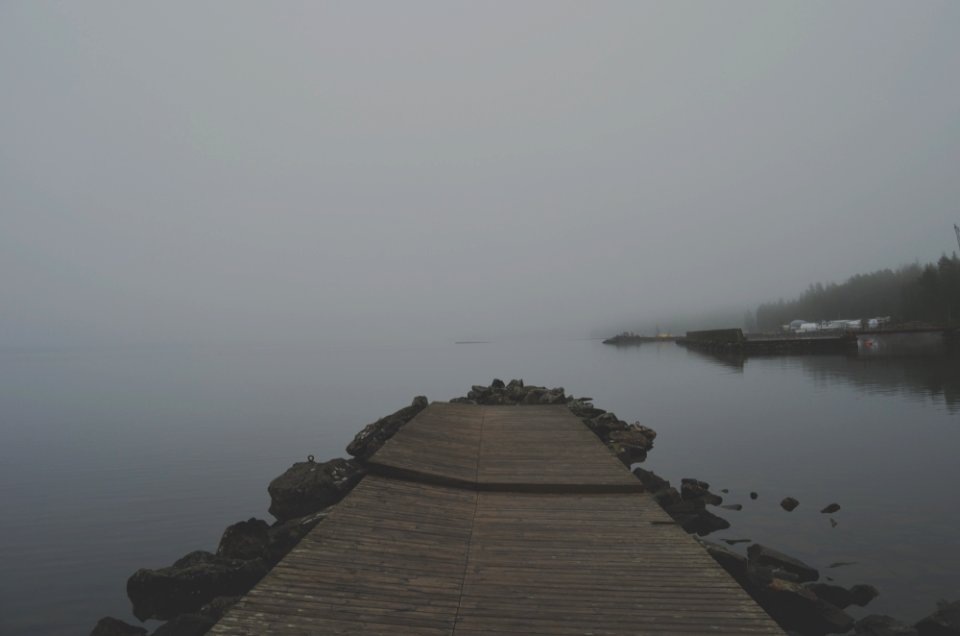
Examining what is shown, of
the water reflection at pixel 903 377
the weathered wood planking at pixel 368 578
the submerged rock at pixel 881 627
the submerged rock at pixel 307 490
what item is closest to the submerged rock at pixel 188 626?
the weathered wood planking at pixel 368 578

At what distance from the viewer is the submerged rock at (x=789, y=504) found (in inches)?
514

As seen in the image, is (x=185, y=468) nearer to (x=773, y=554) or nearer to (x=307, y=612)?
(x=307, y=612)

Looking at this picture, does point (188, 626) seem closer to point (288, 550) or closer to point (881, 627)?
point (288, 550)

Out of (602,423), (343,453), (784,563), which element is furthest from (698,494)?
(343,453)

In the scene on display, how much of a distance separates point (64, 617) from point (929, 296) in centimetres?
16290

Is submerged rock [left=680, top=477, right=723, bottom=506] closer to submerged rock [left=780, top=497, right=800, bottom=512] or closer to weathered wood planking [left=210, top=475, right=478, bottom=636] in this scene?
submerged rock [left=780, top=497, right=800, bottom=512]

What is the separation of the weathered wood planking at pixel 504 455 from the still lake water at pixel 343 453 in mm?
3795

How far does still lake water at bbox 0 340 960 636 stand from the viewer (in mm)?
9977

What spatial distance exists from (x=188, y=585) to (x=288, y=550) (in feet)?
5.10

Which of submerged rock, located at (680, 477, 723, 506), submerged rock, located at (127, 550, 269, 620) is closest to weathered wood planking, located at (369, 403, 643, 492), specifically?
submerged rock, located at (127, 550, 269, 620)

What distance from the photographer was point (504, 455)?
40.7 feet

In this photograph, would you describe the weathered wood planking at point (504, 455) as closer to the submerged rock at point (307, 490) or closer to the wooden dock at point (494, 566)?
the wooden dock at point (494, 566)

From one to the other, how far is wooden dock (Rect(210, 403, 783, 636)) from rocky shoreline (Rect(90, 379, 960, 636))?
1737mm

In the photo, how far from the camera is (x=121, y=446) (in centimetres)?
2533
